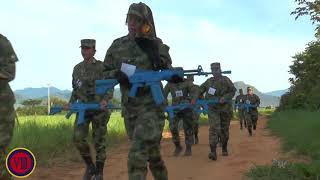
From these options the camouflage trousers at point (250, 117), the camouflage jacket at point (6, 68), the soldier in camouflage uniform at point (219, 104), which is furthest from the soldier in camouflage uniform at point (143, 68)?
the camouflage trousers at point (250, 117)

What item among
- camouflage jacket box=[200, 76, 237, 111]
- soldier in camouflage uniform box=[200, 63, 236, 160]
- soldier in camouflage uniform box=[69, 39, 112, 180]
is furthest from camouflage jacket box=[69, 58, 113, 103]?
camouflage jacket box=[200, 76, 237, 111]

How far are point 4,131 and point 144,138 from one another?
1.34 m

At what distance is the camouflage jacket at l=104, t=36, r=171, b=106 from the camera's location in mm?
5895

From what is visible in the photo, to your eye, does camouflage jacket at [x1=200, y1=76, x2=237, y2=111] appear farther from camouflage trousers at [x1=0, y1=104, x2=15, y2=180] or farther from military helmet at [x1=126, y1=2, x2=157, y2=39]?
camouflage trousers at [x1=0, y1=104, x2=15, y2=180]

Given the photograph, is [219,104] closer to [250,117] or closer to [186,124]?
[186,124]

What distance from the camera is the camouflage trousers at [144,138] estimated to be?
559 cm

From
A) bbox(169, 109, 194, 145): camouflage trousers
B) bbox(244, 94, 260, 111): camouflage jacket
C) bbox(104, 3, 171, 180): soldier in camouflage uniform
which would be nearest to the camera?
bbox(104, 3, 171, 180): soldier in camouflage uniform

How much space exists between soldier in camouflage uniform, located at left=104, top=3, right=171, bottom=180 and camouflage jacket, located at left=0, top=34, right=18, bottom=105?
3.41 feet

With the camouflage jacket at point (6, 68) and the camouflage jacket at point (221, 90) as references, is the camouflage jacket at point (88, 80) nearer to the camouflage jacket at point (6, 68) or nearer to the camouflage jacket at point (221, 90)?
the camouflage jacket at point (6, 68)

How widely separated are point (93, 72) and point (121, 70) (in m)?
2.11

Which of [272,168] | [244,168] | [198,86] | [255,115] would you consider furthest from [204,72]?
[255,115]

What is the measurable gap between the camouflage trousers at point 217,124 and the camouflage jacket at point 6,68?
21.8ft

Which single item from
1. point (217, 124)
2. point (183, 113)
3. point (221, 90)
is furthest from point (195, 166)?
point (183, 113)

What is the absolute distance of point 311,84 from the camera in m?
25.9
